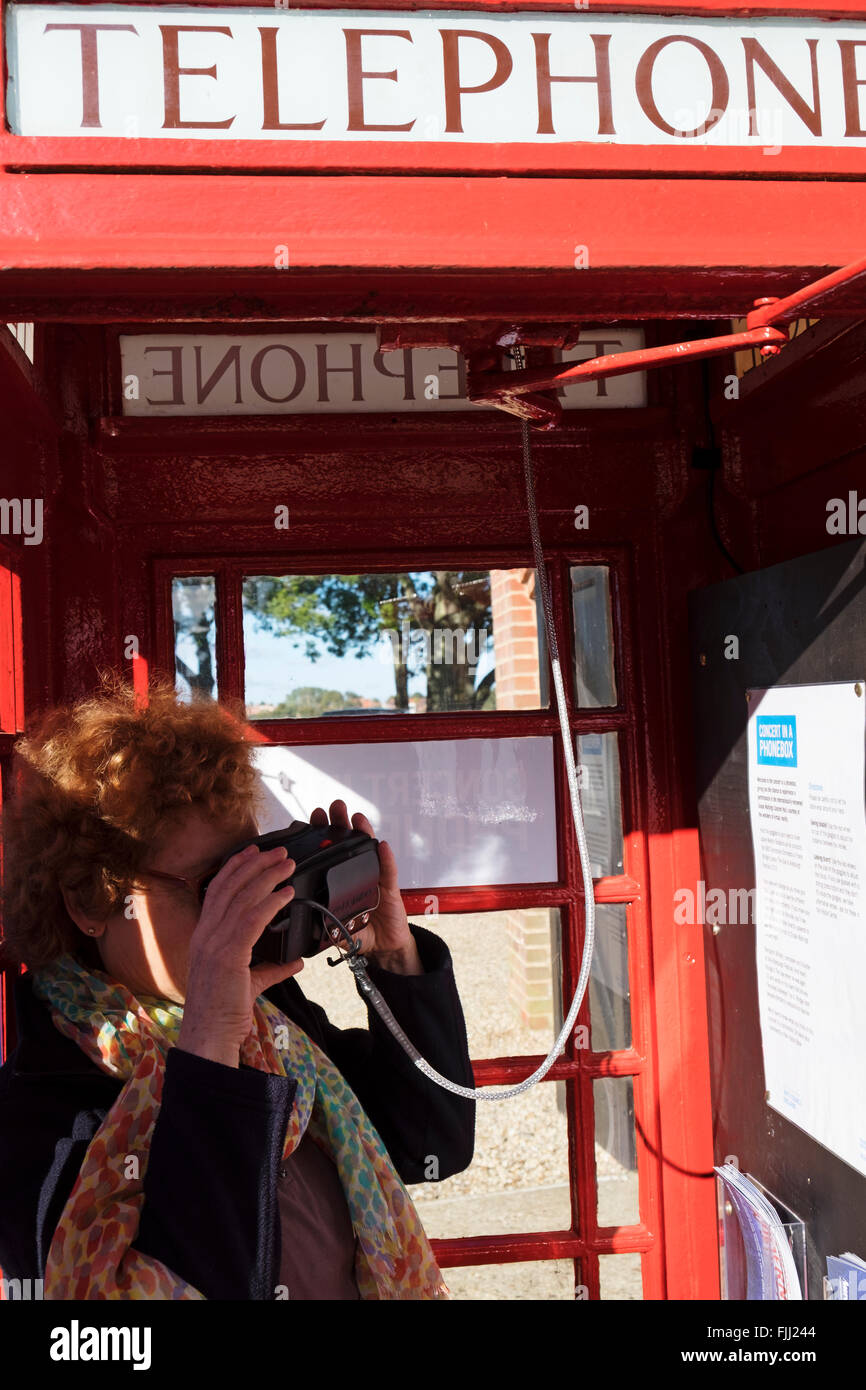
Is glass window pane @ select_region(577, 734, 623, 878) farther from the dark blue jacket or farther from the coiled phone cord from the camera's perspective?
the dark blue jacket

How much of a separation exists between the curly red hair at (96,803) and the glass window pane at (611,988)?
3.18 feet

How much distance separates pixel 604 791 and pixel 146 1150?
126cm

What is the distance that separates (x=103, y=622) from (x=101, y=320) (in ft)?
3.17

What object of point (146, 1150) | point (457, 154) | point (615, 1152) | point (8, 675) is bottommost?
point (615, 1152)

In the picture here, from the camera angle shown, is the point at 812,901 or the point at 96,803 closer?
the point at 96,803

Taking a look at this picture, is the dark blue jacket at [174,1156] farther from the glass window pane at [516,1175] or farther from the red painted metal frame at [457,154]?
the glass window pane at [516,1175]

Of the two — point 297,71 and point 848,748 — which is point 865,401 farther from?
point 297,71

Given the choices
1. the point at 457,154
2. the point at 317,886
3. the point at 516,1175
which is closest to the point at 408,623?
the point at 317,886

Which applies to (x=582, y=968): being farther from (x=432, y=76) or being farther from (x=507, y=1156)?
(x=432, y=76)

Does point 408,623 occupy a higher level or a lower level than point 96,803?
higher

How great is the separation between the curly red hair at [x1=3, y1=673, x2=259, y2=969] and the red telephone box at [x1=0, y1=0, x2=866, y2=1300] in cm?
33

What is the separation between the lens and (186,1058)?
47.1 inches

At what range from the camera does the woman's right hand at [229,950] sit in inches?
48.6

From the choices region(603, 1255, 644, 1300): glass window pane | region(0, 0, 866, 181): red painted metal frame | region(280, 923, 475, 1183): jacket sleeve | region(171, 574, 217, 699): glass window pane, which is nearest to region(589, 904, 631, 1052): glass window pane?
region(603, 1255, 644, 1300): glass window pane
